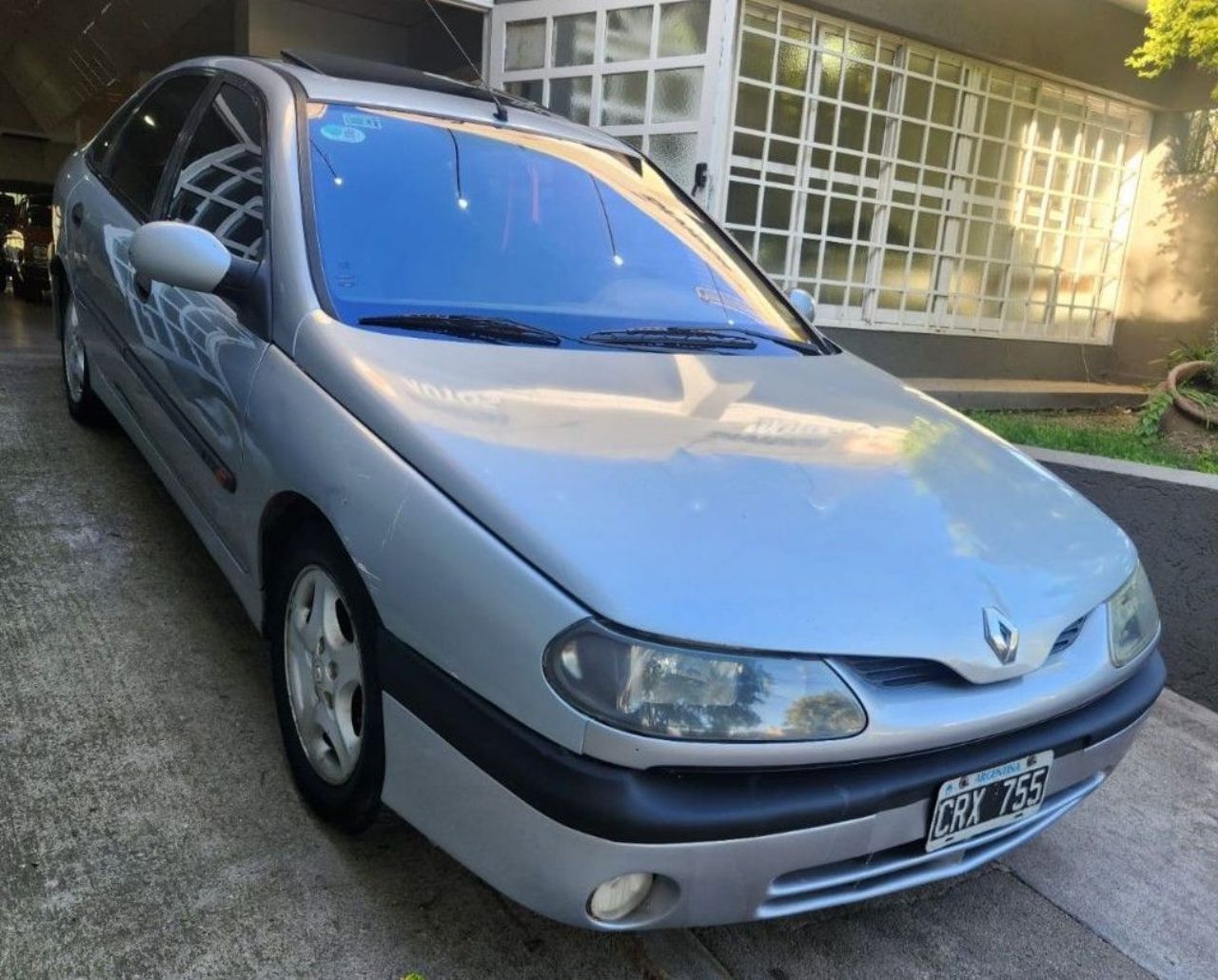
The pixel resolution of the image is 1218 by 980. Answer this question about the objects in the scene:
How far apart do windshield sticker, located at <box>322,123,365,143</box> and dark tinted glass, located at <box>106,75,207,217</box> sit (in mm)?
→ 905

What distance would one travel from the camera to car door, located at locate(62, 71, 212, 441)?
317cm

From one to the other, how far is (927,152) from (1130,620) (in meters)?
8.05

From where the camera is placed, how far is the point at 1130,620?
2.05 metres

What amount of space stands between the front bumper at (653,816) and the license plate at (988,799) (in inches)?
1.0

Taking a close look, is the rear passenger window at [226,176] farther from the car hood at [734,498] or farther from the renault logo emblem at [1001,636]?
the renault logo emblem at [1001,636]

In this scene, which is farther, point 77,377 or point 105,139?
point 77,377

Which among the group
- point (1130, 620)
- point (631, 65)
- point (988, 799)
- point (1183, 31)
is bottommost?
point (988, 799)

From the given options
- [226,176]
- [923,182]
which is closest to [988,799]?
[226,176]

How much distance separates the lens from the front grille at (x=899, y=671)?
160 centimetres

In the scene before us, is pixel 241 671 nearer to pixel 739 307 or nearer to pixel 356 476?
pixel 356 476

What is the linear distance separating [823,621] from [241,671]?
1.77 metres

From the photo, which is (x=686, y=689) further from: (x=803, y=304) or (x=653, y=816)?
(x=803, y=304)

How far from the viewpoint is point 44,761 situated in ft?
7.29

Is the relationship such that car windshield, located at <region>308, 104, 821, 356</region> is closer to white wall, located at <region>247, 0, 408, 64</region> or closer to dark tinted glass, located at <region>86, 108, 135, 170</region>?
dark tinted glass, located at <region>86, 108, 135, 170</region>
